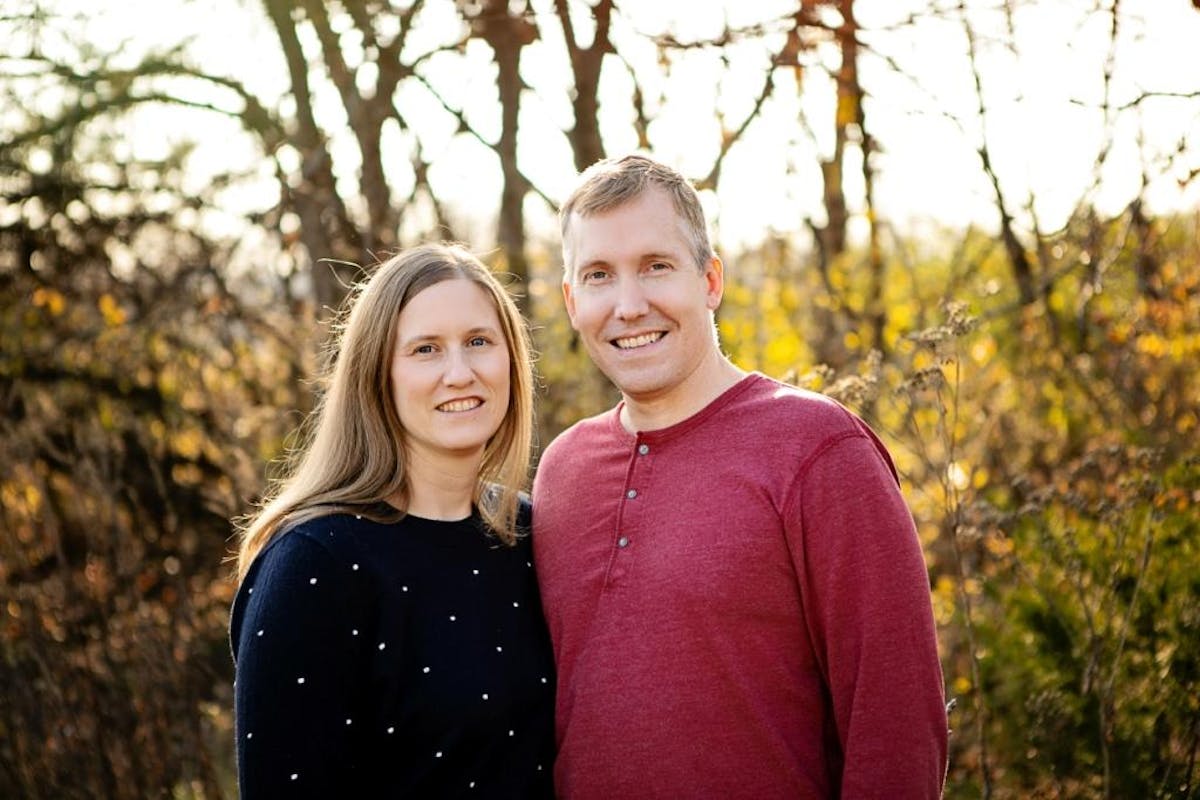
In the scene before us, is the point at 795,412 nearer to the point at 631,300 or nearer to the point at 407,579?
the point at 631,300

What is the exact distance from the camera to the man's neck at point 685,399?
2916mm

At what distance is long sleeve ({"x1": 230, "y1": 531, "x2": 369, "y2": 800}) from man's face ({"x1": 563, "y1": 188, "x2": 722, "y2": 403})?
2.76 ft

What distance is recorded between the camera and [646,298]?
9.50 ft

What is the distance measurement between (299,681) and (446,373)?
78 centimetres

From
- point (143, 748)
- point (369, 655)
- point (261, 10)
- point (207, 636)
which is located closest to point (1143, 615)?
point (369, 655)

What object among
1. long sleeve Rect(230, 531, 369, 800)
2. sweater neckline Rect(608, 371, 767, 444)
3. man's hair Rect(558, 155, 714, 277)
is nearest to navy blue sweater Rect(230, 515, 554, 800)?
long sleeve Rect(230, 531, 369, 800)

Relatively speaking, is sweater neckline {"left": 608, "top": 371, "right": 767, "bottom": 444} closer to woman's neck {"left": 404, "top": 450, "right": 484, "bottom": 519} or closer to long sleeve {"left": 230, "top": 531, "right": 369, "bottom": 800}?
woman's neck {"left": 404, "top": 450, "right": 484, "bottom": 519}

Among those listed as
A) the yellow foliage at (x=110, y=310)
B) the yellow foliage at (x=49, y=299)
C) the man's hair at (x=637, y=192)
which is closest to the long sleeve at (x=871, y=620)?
the man's hair at (x=637, y=192)

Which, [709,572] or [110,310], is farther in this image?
[110,310]

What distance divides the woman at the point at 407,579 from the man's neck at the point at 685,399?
0.35 metres

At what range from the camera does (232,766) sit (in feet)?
22.1

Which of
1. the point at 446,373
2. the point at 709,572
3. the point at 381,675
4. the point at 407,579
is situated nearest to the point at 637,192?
the point at 446,373

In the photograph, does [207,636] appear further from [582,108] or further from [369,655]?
[369,655]

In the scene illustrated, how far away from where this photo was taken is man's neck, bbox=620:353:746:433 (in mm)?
2916
